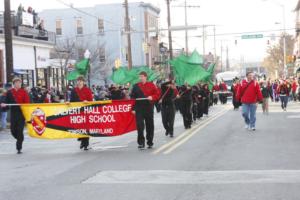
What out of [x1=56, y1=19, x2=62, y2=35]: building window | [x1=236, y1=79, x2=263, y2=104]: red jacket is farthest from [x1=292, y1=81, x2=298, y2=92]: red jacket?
[x1=56, y1=19, x2=62, y2=35]: building window

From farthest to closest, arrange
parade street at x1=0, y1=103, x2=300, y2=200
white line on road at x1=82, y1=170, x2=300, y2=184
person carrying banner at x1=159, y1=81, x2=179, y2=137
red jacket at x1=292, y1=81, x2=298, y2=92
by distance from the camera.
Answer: red jacket at x1=292, y1=81, x2=298, y2=92
person carrying banner at x1=159, y1=81, x2=179, y2=137
white line on road at x1=82, y1=170, x2=300, y2=184
parade street at x1=0, y1=103, x2=300, y2=200

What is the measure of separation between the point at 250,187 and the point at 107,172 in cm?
289

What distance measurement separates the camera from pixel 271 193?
8383 mm

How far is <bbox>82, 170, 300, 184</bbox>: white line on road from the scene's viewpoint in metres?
9.45

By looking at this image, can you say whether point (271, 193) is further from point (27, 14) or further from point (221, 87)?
point (221, 87)

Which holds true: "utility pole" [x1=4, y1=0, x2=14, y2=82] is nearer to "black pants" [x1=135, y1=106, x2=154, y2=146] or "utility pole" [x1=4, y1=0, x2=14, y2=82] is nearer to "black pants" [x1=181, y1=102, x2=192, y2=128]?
"black pants" [x1=181, y1=102, x2=192, y2=128]

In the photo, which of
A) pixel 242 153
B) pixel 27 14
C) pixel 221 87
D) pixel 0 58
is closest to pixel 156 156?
pixel 242 153

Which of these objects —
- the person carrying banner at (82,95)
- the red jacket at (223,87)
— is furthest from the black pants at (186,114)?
the red jacket at (223,87)

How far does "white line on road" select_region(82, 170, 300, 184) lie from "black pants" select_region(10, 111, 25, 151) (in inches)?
194

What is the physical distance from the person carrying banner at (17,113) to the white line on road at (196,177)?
4.96 m

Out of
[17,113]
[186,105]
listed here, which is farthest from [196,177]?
[186,105]

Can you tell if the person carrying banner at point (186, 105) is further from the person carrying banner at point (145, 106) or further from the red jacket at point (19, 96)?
the red jacket at point (19, 96)

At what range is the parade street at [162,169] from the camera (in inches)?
344

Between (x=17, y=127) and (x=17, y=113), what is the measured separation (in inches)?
13.4
